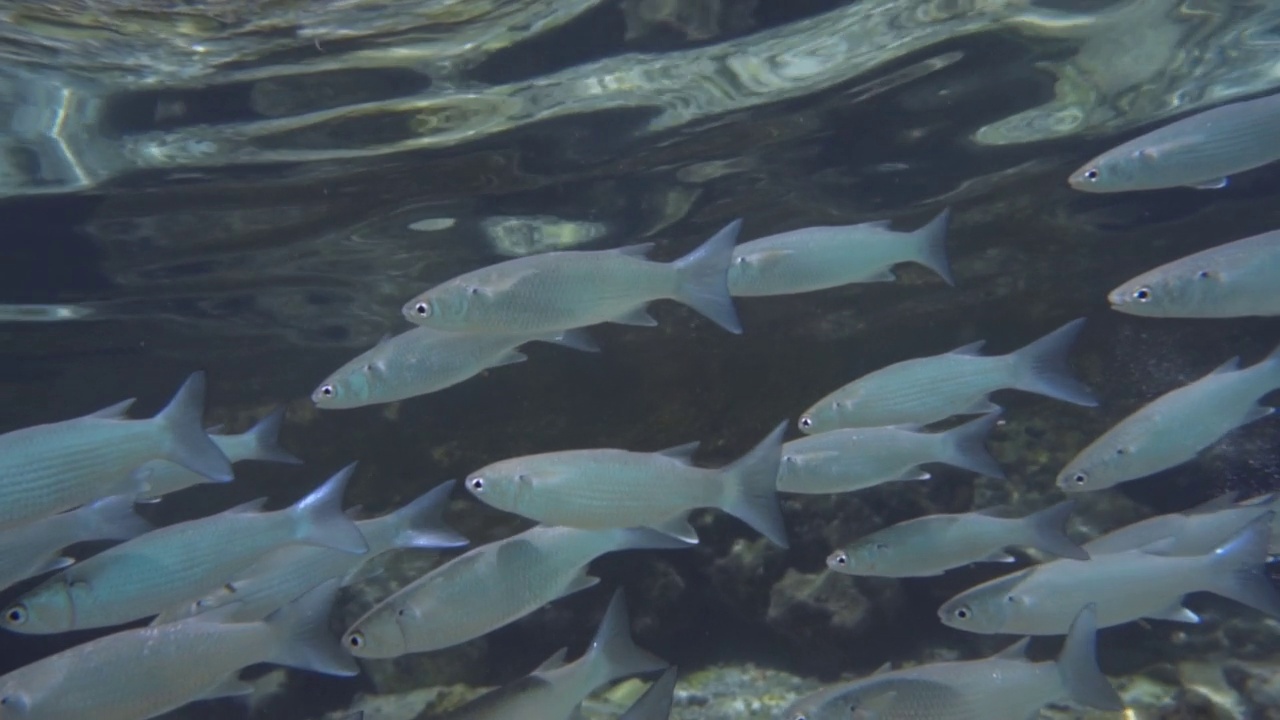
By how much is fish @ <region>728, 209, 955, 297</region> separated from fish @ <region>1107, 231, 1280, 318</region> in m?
1.42

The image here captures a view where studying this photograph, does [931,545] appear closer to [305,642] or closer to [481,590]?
[481,590]

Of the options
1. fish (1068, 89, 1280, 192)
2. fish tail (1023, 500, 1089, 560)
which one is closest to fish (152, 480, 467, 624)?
fish tail (1023, 500, 1089, 560)

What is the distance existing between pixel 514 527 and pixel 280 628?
6.51 meters

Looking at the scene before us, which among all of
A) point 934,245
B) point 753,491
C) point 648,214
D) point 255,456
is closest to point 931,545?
point 753,491

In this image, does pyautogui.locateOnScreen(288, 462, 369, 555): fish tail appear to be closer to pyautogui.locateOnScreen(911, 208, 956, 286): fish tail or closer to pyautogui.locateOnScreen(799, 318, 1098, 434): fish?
pyautogui.locateOnScreen(799, 318, 1098, 434): fish

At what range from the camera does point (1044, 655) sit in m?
8.86

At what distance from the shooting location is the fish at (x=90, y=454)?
4.02 metres

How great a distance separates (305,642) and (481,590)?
105cm

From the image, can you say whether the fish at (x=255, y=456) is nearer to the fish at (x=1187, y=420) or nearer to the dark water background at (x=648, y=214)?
the dark water background at (x=648, y=214)

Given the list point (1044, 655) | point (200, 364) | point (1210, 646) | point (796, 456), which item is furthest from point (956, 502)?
point (200, 364)

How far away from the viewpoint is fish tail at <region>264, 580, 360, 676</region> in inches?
177

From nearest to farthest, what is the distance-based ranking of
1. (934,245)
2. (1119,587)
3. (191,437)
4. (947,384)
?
(191,437) → (1119,587) → (947,384) → (934,245)

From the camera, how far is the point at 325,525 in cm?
459

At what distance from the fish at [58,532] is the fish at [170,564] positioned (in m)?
0.29
